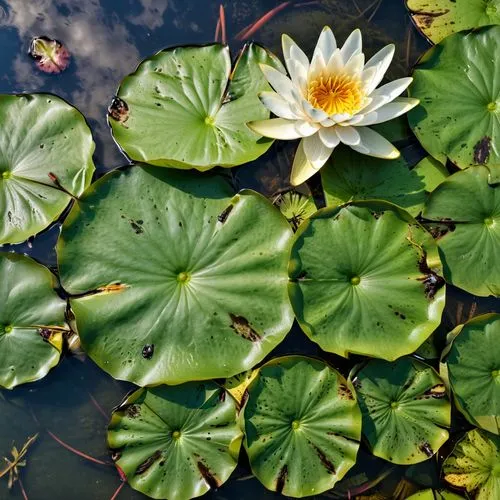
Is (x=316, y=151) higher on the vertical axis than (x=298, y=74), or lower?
lower

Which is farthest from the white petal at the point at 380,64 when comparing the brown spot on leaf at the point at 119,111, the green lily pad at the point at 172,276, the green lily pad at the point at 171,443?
the green lily pad at the point at 171,443

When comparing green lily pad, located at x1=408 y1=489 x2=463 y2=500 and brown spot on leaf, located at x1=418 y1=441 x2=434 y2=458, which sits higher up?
brown spot on leaf, located at x1=418 y1=441 x2=434 y2=458

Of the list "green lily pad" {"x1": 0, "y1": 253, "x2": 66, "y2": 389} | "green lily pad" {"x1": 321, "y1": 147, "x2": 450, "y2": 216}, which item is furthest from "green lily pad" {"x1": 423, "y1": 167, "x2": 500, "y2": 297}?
"green lily pad" {"x1": 0, "y1": 253, "x2": 66, "y2": 389}

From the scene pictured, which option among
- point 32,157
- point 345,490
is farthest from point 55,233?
point 345,490

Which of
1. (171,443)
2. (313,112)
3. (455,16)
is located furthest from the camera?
(455,16)

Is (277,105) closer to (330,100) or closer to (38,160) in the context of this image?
(330,100)

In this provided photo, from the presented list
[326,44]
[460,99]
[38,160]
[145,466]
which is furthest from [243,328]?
[460,99]

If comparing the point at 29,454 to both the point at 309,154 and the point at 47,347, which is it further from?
the point at 309,154

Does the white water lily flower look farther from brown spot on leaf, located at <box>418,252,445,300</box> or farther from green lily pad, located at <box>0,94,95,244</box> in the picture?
green lily pad, located at <box>0,94,95,244</box>
